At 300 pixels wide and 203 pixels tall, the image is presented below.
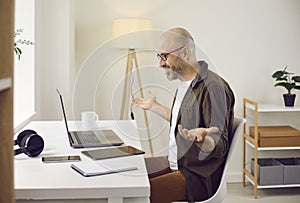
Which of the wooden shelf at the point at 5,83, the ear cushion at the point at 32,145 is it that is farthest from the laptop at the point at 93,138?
the wooden shelf at the point at 5,83

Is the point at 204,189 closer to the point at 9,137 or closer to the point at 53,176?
the point at 53,176

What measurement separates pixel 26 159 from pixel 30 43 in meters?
1.33

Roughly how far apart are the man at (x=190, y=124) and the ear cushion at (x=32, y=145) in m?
0.45

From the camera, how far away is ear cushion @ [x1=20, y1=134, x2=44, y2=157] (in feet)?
5.99

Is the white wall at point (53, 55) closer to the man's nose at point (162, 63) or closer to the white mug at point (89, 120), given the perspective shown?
the white mug at point (89, 120)

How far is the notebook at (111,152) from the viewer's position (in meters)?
1.79

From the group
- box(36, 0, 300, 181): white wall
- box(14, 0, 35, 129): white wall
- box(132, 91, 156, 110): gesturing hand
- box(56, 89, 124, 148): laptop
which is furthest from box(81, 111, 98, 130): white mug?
box(36, 0, 300, 181): white wall

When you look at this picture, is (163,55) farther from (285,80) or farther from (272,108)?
(285,80)

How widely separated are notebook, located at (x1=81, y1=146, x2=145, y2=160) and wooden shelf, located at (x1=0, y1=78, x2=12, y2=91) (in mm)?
687

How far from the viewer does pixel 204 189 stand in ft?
6.74

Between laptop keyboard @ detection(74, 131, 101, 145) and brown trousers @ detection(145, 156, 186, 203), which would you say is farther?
laptop keyboard @ detection(74, 131, 101, 145)

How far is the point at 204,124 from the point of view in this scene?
1906mm

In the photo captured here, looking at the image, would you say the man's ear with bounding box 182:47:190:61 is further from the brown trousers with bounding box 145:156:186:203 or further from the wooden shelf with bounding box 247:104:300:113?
the wooden shelf with bounding box 247:104:300:113

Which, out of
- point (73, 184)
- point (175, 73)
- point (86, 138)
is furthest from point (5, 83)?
point (86, 138)
